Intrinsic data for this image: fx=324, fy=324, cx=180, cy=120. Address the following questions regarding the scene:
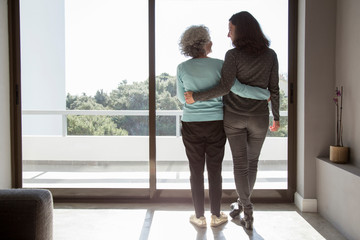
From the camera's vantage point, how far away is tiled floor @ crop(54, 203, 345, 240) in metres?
2.11

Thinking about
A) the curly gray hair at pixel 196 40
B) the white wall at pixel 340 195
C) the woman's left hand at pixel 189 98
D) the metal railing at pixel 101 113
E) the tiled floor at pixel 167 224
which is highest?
the curly gray hair at pixel 196 40

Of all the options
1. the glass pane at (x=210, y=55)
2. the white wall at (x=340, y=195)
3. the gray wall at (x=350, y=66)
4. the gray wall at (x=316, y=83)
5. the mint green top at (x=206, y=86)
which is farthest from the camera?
the glass pane at (x=210, y=55)

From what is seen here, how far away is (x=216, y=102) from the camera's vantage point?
2137 mm

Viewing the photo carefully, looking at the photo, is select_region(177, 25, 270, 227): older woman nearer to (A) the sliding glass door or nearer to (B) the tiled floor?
(B) the tiled floor

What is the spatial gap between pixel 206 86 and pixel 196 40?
30cm

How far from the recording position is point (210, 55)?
9.14 ft

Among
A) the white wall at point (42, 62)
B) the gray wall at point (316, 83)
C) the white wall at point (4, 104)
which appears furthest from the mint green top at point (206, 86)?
the white wall at point (4, 104)

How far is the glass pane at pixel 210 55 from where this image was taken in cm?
274

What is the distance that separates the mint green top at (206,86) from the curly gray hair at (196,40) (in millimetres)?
58

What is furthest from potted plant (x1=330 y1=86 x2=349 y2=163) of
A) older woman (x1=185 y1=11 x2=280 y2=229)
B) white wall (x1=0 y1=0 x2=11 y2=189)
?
white wall (x1=0 y1=0 x2=11 y2=189)

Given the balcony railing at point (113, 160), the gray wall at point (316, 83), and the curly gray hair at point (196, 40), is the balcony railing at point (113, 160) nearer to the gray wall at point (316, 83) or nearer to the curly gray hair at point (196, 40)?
the gray wall at point (316, 83)

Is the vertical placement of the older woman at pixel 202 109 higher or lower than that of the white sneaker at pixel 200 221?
higher

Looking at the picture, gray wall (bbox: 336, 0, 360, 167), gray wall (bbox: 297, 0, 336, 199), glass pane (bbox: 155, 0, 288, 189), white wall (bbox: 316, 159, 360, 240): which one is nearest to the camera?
white wall (bbox: 316, 159, 360, 240)

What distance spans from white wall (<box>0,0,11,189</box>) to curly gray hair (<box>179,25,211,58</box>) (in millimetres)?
1666
